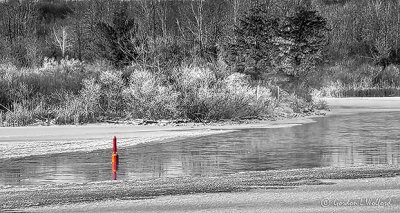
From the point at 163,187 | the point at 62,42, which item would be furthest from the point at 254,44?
the point at 62,42

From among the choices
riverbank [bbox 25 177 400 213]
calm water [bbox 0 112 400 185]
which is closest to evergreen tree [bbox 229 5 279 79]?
calm water [bbox 0 112 400 185]

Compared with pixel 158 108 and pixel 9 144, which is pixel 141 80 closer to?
pixel 158 108

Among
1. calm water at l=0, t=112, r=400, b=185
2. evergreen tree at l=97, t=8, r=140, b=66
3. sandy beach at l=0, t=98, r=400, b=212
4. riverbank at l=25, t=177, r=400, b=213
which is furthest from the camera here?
evergreen tree at l=97, t=8, r=140, b=66

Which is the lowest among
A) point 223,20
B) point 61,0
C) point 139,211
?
point 139,211

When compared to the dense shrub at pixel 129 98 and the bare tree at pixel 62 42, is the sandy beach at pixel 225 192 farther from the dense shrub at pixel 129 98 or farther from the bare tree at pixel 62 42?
the bare tree at pixel 62 42

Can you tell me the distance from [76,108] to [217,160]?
1651 cm

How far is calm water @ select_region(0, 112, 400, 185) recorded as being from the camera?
58.7 feet

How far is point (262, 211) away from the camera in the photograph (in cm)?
1270

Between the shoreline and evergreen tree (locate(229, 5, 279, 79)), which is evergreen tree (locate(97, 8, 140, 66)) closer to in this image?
evergreen tree (locate(229, 5, 279, 79))

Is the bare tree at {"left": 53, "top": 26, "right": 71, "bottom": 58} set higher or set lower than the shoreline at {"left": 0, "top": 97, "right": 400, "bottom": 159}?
higher

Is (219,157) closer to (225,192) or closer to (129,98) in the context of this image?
(225,192)

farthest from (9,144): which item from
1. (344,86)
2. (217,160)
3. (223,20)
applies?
(223,20)

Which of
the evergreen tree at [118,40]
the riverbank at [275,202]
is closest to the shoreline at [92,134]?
the riverbank at [275,202]

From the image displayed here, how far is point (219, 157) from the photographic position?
21.2 m
